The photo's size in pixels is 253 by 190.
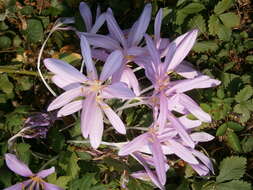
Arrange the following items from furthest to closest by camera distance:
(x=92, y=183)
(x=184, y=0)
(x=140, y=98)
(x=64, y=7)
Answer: (x=64, y=7), (x=184, y=0), (x=92, y=183), (x=140, y=98)

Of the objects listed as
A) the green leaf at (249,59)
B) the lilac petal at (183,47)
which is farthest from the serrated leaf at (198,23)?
the lilac petal at (183,47)

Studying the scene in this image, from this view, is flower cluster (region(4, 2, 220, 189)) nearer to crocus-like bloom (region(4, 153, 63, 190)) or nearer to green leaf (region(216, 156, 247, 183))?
crocus-like bloom (region(4, 153, 63, 190))

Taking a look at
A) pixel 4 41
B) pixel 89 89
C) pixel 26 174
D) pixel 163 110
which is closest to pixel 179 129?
pixel 163 110

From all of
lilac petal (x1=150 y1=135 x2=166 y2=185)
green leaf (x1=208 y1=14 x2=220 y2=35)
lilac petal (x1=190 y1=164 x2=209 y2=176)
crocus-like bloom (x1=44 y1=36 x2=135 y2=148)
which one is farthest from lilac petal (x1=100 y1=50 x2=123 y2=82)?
green leaf (x1=208 y1=14 x2=220 y2=35)

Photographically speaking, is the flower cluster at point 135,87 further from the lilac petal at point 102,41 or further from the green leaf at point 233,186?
the green leaf at point 233,186

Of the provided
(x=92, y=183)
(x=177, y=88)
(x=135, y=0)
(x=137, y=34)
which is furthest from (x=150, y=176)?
(x=135, y=0)

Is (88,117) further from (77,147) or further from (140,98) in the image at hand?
(77,147)
